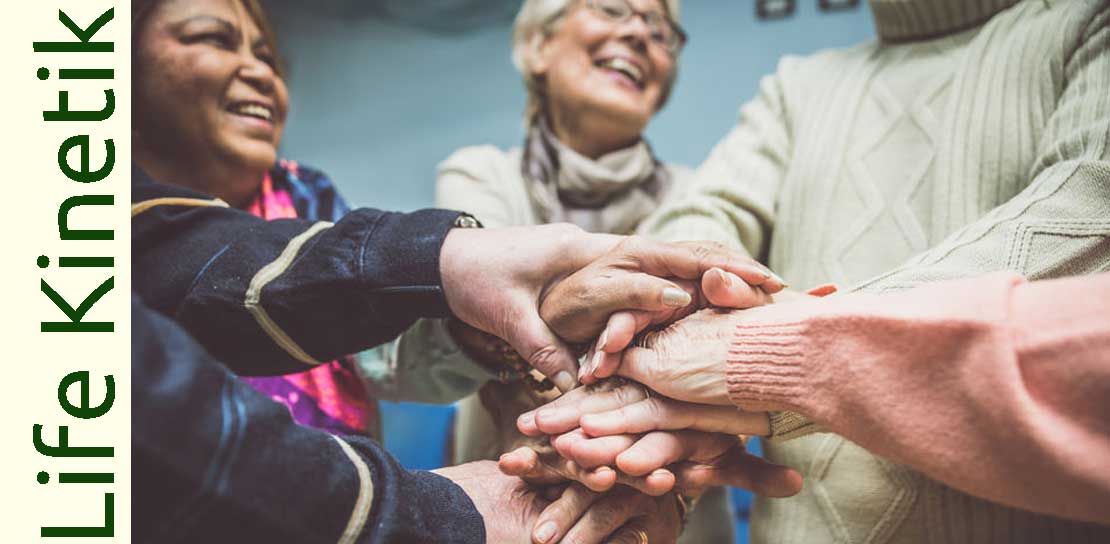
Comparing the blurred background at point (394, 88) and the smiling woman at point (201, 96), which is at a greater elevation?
the smiling woman at point (201, 96)

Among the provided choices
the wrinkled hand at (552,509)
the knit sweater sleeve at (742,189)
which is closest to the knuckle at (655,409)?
the wrinkled hand at (552,509)

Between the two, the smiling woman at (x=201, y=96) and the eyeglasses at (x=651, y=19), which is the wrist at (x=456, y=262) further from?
the eyeglasses at (x=651, y=19)

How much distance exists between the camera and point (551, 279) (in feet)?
3.17

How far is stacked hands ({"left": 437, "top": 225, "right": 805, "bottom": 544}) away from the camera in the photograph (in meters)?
0.85

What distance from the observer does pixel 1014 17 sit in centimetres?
110

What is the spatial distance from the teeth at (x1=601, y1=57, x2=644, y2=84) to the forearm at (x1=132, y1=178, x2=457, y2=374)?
770 mm

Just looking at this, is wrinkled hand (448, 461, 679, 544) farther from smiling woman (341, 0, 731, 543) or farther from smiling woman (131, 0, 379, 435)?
smiling woman (341, 0, 731, 543)

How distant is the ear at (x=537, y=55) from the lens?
1760 mm

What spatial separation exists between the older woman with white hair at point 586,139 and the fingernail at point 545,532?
2.14ft

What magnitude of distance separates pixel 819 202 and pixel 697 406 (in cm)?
44

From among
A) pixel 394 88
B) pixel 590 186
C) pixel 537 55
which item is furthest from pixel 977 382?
pixel 394 88

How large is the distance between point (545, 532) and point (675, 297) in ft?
0.92

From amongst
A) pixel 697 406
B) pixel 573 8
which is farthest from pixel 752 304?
pixel 573 8

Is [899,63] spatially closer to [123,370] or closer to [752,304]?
[752,304]
